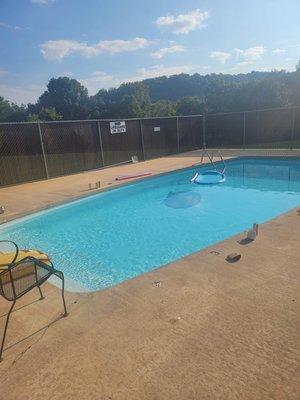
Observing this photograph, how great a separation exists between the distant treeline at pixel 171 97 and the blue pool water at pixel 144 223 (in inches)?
609

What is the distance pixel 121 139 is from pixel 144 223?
8110mm

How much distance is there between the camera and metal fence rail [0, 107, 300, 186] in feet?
36.9

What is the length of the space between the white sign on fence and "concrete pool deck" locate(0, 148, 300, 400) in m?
11.4

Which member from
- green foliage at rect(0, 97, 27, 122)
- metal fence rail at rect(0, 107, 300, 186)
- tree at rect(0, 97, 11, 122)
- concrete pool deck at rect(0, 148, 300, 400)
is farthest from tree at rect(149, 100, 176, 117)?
concrete pool deck at rect(0, 148, 300, 400)

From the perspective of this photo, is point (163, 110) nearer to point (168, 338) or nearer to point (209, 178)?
point (209, 178)

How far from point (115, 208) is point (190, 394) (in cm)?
702

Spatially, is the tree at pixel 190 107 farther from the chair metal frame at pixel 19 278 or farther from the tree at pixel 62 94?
the tree at pixel 62 94

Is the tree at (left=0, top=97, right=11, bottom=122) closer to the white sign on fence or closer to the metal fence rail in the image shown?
the metal fence rail

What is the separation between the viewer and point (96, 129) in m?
13.6

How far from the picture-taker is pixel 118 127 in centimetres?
1447

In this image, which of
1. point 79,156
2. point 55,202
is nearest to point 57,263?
point 55,202

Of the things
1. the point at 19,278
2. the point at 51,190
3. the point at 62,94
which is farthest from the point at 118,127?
the point at 62,94

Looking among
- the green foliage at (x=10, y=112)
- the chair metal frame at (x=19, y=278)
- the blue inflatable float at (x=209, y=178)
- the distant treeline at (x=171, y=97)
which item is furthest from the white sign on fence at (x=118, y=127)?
the green foliage at (x=10, y=112)

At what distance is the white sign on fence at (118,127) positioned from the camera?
14.2m
